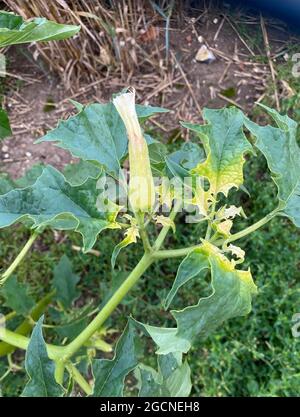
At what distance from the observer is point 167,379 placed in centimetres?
98

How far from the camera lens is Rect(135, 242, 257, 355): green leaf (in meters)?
0.75

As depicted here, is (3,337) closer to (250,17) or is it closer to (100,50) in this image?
(100,50)

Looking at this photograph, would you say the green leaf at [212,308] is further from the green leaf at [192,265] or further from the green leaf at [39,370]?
the green leaf at [39,370]

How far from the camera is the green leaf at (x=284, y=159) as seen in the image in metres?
0.94

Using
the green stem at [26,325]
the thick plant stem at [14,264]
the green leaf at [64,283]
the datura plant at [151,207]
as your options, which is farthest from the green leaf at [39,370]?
the green leaf at [64,283]

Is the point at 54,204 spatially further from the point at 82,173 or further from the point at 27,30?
the point at 82,173

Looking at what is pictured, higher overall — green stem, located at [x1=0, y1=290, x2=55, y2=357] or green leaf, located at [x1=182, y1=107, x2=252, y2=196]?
green leaf, located at [x1=182, y1=107, x2=252, y2=196]

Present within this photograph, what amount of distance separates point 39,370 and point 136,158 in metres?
0.32

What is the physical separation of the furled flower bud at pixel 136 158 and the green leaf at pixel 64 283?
785 mm

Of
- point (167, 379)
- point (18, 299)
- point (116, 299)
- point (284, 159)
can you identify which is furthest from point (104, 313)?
point (18, 299)

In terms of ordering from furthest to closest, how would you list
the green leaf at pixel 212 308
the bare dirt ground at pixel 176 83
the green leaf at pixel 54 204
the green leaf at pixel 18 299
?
the bare dirt ground at pixel 176 83 < the green leaf at pixel 18 299 < the green leaf at pixel 54 204 < the green leaf at pixel 212 308

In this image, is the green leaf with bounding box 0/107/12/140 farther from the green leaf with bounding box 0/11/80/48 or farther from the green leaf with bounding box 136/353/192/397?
the green leaf with bounding box 136/353/192/397

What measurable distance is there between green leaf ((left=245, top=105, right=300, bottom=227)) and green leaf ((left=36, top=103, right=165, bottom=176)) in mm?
205

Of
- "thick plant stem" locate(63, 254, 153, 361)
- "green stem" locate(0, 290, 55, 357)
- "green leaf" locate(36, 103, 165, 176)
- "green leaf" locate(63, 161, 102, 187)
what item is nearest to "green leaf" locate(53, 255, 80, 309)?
"green stem" locate(0, 290, 55, 357)
